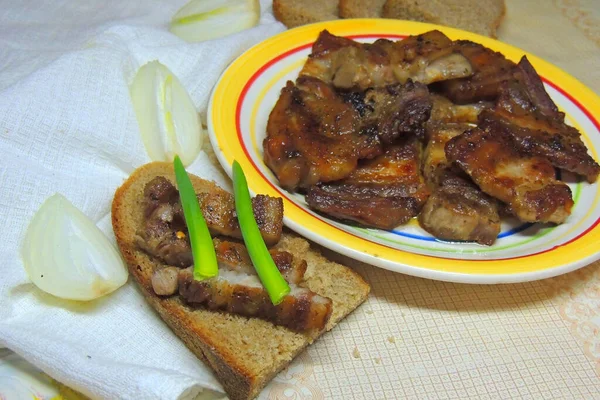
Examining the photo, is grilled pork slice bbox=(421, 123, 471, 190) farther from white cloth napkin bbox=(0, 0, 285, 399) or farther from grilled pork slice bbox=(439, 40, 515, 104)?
white cloth napkin bbox=(0, 0, 285, 399)

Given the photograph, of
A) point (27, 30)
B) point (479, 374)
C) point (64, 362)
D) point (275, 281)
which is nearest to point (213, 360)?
point (275, 281)

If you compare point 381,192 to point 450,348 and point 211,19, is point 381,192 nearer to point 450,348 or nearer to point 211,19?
point 450,348

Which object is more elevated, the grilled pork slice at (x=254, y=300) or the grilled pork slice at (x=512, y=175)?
the grilled pork slice at (x=512, y=175)

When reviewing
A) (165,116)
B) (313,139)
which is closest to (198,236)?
(313,139)

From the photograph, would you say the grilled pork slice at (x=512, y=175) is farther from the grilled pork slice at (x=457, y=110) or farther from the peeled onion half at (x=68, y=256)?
the peeled onion half at (x=68, y=256)

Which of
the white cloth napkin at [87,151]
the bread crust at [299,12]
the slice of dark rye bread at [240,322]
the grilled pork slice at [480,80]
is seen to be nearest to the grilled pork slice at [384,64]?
the grilled pork slice at [480,80]

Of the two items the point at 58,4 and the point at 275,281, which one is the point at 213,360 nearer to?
the point at 275,281

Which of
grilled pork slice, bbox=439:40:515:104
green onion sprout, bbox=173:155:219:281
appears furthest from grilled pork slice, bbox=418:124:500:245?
green onion sprout, bbox=173:155:219:281
